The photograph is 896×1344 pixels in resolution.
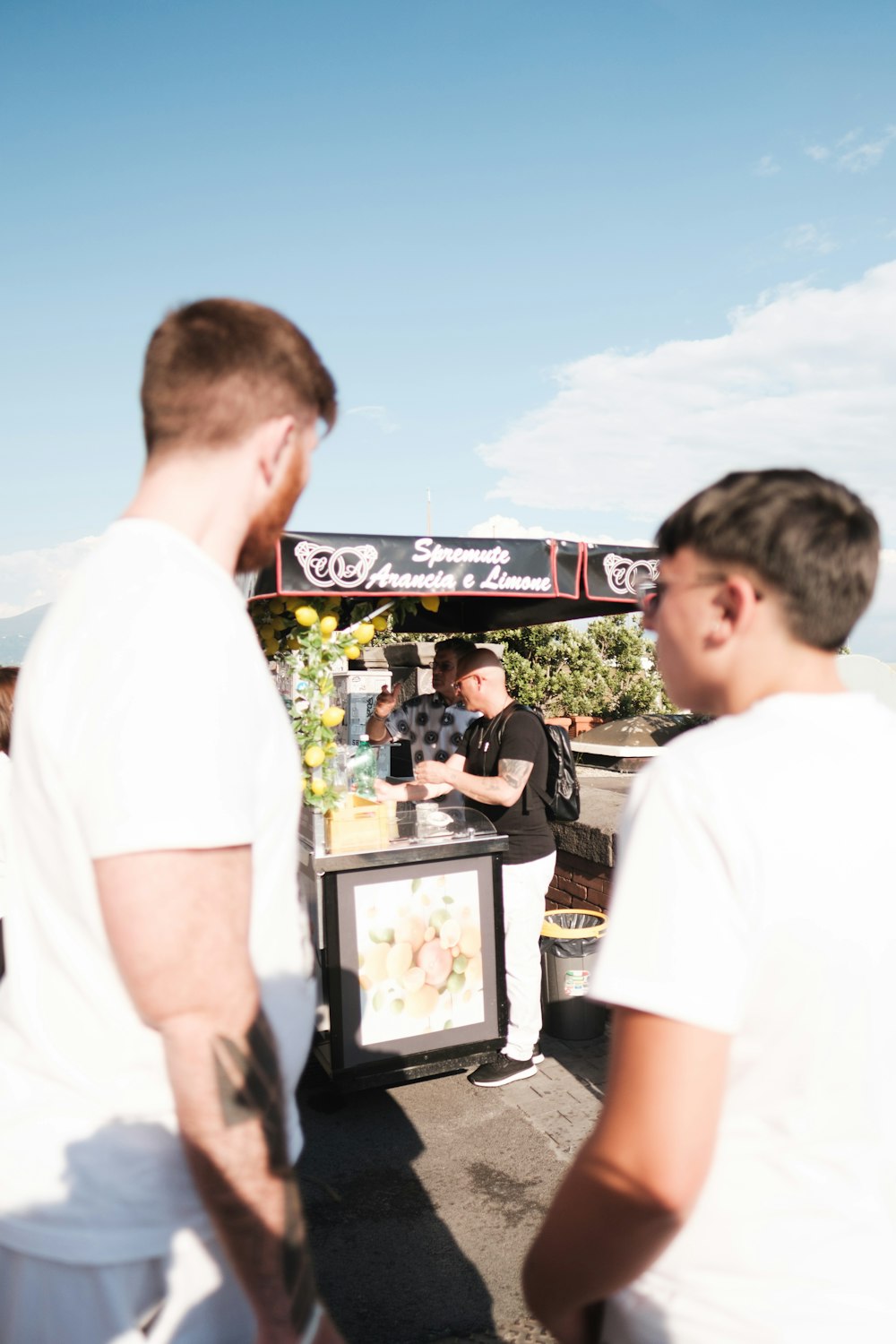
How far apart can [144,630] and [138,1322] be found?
2.80 ft

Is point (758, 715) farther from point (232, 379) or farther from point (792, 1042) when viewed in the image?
point (232, 379)

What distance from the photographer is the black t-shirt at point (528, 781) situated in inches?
176

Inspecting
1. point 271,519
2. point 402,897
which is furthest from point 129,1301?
point 402,897

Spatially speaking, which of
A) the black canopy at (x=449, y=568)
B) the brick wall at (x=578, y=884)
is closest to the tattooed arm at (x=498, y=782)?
the black canopy at (x=449, y=568)

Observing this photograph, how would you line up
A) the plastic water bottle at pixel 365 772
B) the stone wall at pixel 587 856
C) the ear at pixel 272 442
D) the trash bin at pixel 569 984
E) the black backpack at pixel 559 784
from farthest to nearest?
the stone wall at pixel 587 856 < the plastic water bottle at pixel 365 772 < the trash bin at pixel 569 984 < the black backpack at pixel 559 784 < the ear at pixel 272 442

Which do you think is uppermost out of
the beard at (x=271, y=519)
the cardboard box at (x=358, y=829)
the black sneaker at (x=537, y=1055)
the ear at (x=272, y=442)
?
the ear at (x=272, y=442)

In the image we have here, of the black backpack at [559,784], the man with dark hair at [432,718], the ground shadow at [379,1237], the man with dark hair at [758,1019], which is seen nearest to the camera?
the man with dark hair at [758,1019]

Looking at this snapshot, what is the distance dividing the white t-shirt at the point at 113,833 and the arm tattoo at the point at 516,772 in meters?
3.29

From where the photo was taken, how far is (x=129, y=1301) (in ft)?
3.53

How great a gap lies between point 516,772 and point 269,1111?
338 centimetres

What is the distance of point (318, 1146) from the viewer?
3.89 meters

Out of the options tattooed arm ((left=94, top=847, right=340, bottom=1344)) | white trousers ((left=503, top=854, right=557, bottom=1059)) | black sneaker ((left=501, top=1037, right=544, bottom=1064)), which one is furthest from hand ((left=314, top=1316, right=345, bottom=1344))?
black sneaker ((left=501, top=1037, right=544, bottom=1064))

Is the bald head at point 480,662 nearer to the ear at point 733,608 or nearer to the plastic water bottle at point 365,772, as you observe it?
the plastic water bottle at point 365,772

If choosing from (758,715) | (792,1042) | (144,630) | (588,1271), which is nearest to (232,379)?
(144,630)
